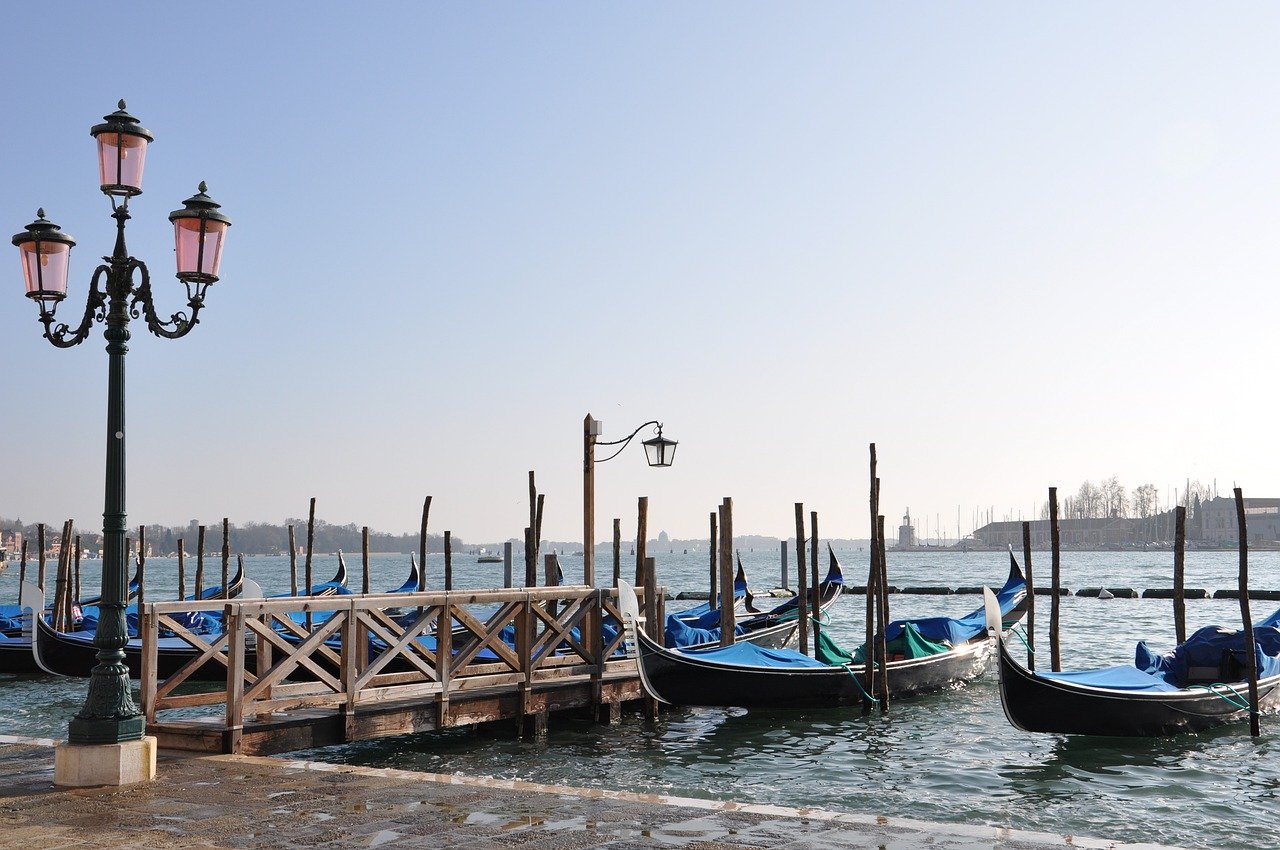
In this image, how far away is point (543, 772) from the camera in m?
8.41

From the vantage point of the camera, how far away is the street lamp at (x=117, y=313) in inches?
225

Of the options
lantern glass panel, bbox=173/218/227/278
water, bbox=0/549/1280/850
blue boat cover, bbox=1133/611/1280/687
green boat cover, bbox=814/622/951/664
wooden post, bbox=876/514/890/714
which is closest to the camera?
lantern glass panel, bbox=173/218/227/278

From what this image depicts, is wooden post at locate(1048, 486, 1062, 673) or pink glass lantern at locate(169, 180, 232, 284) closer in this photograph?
pink glass lantern at locate(169, 180, 232, 284)

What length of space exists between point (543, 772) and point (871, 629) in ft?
15.7

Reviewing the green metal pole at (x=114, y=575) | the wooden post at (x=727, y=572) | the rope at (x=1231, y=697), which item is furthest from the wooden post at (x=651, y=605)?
the green metal pole at (x=114, y=575)

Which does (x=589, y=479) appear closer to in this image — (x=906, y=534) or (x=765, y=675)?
(x=765, y=675)

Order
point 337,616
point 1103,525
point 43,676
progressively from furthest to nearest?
point 1103,525 → point 43,676 → point 337,616

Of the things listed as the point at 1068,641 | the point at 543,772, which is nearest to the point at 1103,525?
the point at 1068,641

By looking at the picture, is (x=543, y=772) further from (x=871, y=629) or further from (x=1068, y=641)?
(x=1068, y=641)

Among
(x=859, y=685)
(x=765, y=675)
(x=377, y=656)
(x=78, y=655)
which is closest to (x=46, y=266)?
(x=377, y=656)

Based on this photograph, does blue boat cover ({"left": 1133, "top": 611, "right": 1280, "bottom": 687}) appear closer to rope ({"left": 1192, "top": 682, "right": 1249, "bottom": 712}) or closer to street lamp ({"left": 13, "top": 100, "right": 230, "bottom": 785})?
rope ({"left": 1192, "top": 682, "right": 1249, "bottom": 712})

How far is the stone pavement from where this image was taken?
15.1ft

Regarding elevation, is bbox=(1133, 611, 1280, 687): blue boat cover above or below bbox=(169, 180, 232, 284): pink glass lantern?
below

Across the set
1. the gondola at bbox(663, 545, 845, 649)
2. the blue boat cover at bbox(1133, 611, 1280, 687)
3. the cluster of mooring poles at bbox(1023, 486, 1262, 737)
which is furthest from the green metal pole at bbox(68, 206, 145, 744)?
the blue boat cover at bbox(1133, 611, 1280, 687)
